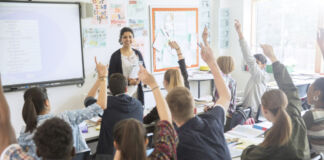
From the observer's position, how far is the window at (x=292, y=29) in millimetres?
5355

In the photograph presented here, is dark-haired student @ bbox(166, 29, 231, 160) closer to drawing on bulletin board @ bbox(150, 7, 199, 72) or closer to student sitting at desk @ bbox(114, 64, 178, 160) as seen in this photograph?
student sitting at desk @ bbox(114, 64, 178, 160)

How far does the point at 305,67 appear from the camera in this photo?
219 inches

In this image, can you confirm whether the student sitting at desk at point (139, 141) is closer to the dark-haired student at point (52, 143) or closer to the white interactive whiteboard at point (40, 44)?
the dark-haired student at point (52, 143)

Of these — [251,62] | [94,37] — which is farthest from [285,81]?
[94,37]

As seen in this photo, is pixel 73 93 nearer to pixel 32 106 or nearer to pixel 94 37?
pixel 94 37

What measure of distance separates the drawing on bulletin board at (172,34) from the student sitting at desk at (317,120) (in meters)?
3.65

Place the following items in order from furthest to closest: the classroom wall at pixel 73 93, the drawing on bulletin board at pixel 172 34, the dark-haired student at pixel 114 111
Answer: the drawing on bulletin board at pixel 172 34
the classroom wall at pixel 73 93
the dark-haired student at pixel 114 111

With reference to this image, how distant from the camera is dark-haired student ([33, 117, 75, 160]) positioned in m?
1.15

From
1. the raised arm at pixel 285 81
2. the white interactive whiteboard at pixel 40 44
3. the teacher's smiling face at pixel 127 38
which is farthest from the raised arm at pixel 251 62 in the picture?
the white interactive whiteboard at pixel 40 44

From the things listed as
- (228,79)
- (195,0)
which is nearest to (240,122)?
(228,79)

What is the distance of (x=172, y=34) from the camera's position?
5.79 m

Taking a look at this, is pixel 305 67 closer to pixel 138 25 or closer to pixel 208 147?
pixel 138 25

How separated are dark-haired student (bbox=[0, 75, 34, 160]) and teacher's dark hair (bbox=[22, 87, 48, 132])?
425 millimetres

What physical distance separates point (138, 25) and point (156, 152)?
4147 mm
